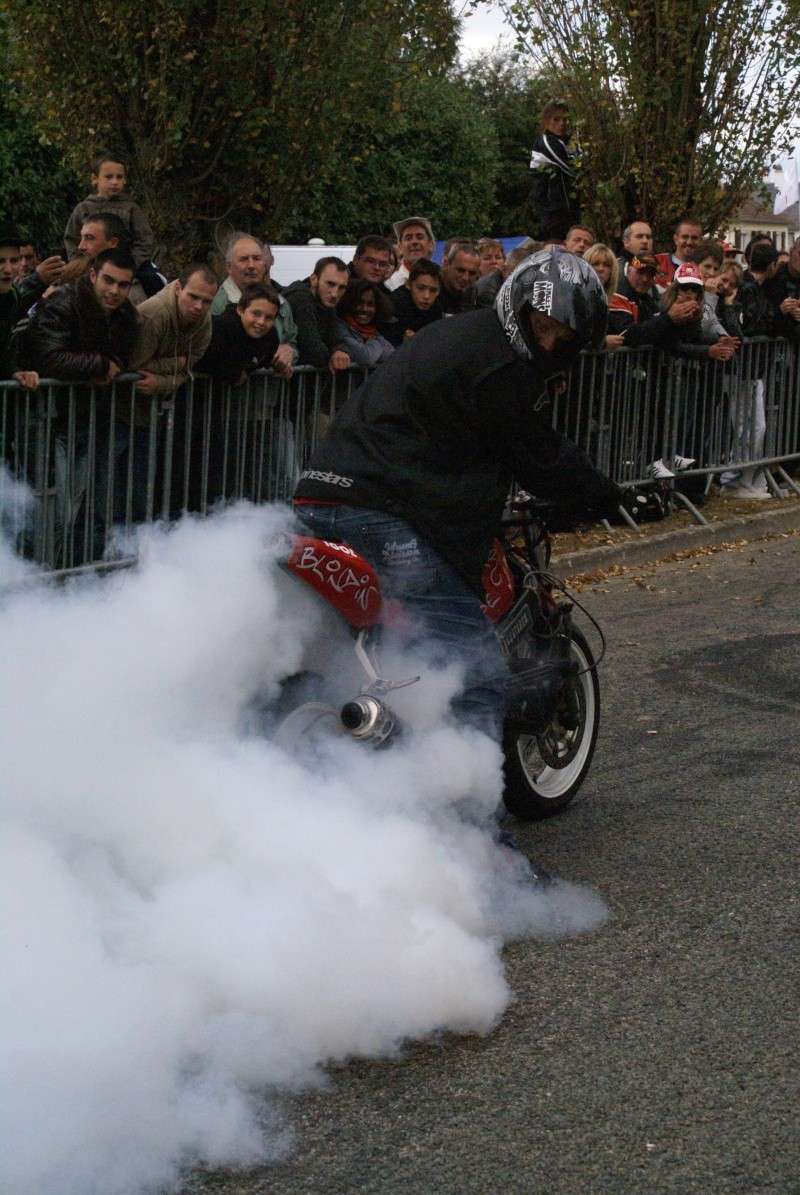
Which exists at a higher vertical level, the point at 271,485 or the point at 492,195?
the point at 492,195

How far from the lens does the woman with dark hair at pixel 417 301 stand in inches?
407

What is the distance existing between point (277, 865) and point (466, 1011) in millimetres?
588

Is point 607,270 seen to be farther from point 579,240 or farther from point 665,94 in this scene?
point 665,94

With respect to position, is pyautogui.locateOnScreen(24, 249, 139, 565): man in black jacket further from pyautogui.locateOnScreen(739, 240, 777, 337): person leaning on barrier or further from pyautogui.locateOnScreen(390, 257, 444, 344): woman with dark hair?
pyautogui.locateOnScreen(739, 240, 777, 337): person leaning on barrier

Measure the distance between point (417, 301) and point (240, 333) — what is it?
1974 millimetres

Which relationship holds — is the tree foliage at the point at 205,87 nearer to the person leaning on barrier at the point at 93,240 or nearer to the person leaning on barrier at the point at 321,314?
the person leaning on barrier at the point at 321,314

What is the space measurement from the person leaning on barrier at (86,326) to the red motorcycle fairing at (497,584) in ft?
10.5

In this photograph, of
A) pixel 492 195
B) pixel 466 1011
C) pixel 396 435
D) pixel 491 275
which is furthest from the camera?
pixel 492 195

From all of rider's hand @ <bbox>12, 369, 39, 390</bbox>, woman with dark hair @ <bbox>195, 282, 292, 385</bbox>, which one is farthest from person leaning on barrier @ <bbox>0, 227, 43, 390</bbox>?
woman with dark hair @ <bbox>195, 282, 292, 385</bbox>

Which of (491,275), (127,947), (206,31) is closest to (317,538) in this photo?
(127,947)

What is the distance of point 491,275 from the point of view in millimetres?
11789

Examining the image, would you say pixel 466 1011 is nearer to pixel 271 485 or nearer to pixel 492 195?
pixel 271 485

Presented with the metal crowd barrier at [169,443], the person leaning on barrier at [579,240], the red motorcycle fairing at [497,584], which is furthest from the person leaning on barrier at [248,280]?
the red motorcycle fairing at [497,584]

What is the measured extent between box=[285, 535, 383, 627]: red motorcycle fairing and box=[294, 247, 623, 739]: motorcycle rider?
0.33ft
